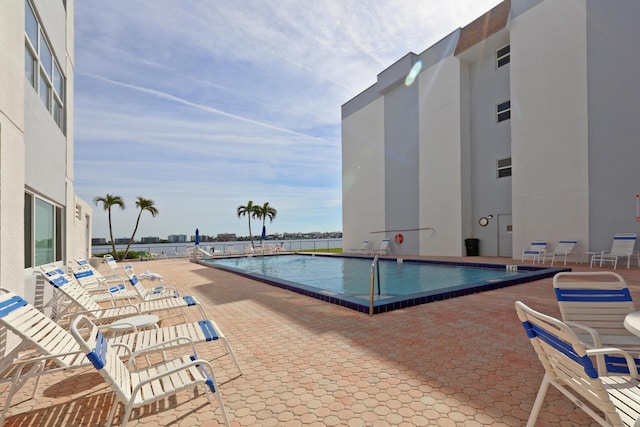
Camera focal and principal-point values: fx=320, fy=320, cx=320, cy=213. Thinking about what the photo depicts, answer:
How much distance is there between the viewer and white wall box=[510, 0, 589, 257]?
11141 mm

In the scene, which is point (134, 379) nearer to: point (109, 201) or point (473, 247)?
point (473, 247)

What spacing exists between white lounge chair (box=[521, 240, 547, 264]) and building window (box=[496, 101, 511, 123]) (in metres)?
5.80

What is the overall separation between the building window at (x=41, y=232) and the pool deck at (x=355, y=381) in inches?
114

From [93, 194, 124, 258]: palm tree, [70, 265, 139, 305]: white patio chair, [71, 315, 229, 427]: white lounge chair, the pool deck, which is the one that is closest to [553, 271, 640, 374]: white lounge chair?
the pool deck

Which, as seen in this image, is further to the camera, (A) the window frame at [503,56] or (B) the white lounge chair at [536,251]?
(A) the window frame at [503,56]

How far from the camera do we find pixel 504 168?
14.3 metres

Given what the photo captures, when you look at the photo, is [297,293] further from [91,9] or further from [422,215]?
[422,215]

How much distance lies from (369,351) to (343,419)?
4.01ft

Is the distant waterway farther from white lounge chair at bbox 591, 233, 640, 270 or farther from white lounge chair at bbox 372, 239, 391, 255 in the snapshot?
white lounge chair at bbox 591, 233, 640, 270

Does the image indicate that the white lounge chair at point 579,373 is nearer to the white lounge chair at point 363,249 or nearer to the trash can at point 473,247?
the trash can at point 473,247


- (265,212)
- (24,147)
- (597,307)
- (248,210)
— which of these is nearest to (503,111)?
(597,307)

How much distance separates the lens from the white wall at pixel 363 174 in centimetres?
2039

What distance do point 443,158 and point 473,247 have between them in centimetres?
461

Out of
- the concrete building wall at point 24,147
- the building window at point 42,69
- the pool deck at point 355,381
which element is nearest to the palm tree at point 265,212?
the concrete building wall at point 24,147
